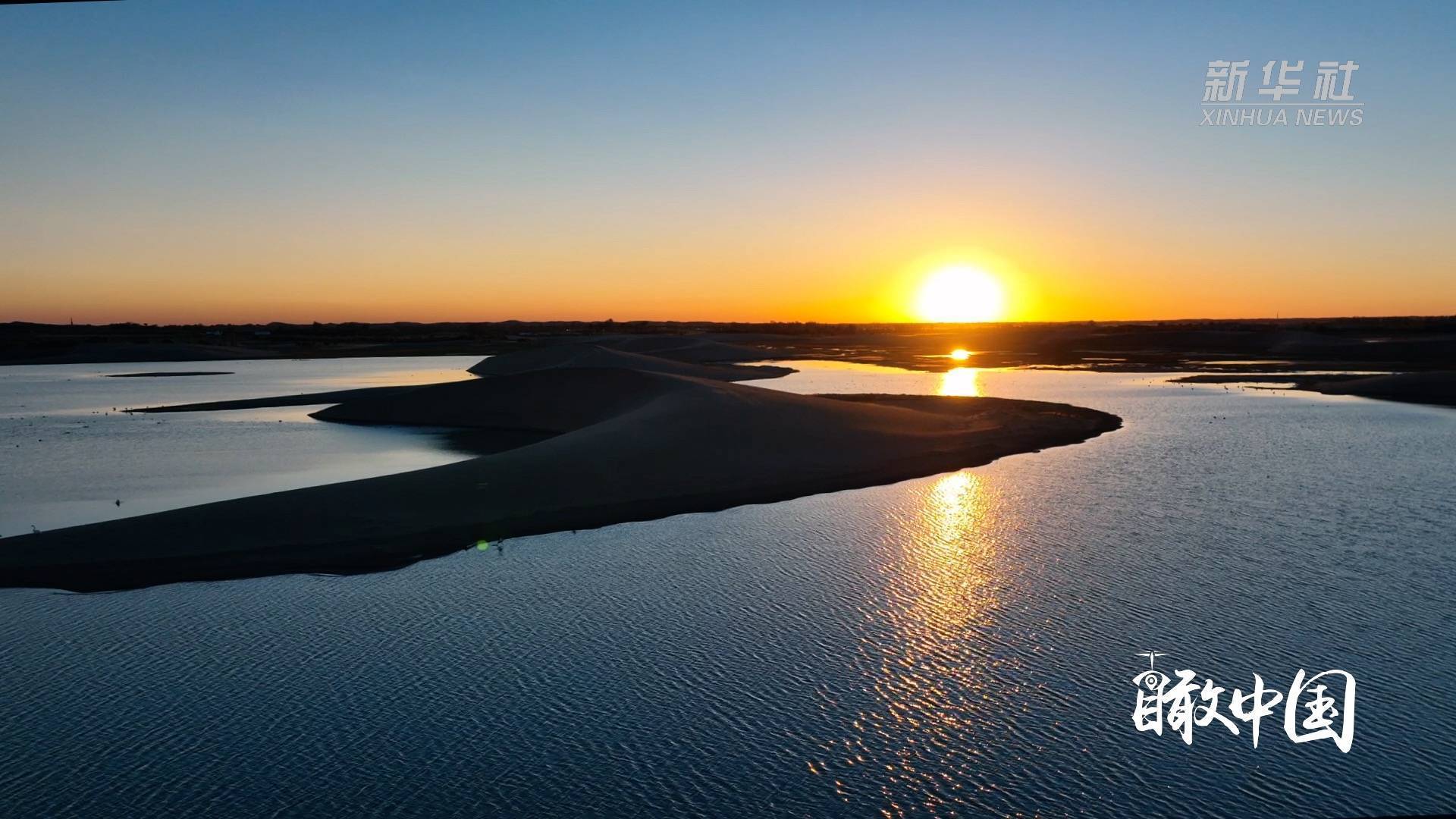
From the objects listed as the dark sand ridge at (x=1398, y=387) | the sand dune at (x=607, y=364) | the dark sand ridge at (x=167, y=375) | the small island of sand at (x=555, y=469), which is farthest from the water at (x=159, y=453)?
the dark sand ridge at (x=1398, y=387)

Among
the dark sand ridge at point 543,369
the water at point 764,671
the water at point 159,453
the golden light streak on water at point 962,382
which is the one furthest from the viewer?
the golden light streak on water at point 962,382

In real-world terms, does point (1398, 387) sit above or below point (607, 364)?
above

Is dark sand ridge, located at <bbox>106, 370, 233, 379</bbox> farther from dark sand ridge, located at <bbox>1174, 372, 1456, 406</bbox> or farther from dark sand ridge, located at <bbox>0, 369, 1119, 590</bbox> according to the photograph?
dark sand ridge, located at <bbox>1174, 372, 1456, 406</bbox>

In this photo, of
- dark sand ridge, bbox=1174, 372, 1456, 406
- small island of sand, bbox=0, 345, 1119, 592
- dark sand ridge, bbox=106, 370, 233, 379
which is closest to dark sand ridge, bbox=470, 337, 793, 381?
small island of sand, bbox=0, 345, 1119, 592

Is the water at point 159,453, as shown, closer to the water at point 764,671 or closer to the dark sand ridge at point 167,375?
the water at point 764,671

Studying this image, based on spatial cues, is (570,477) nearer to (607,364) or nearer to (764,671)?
(764,671)

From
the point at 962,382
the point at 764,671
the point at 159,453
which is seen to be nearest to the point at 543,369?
the point at 159,453

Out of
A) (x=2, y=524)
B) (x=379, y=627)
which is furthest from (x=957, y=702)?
(x=2, y=524)
